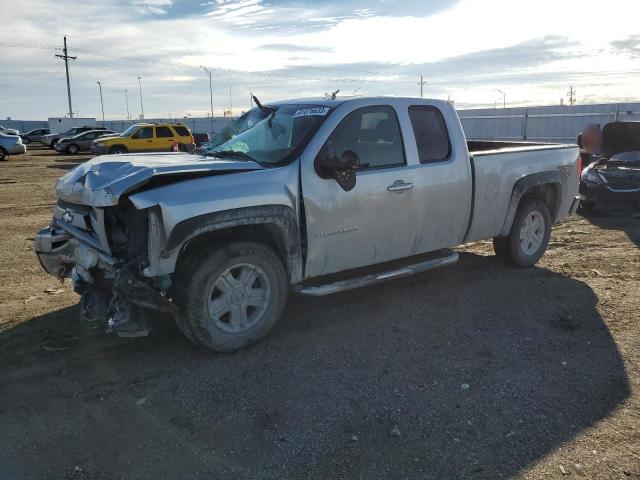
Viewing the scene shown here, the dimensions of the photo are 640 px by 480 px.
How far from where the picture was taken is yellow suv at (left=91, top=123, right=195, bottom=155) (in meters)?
26.0

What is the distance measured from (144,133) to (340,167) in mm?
24270

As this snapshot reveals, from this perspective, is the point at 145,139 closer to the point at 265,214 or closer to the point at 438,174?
the point at 438,174

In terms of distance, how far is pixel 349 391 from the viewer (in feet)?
12.5

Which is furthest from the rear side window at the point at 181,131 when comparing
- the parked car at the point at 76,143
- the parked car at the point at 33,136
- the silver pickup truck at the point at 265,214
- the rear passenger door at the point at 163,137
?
the parked car at the point at 33,136

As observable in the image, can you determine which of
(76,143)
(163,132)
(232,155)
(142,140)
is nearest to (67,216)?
(232,155)

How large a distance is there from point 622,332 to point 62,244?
4.79 m

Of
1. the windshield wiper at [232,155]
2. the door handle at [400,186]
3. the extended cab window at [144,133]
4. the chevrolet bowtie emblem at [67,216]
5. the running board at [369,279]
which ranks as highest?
the extended cab window at [144,133]

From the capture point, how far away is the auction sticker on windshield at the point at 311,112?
4820 mm

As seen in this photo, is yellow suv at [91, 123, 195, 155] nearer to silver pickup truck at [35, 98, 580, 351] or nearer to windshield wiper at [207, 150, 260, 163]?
windshield wiper at [207, 150, 260, 163]

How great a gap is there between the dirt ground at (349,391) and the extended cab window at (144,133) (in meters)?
22.0

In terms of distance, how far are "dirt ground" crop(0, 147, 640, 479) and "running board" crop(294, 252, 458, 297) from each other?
Answer: 1.24 feet

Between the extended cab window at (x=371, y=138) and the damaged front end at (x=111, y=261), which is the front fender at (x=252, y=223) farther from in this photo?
the extended cab window at (x=371, y=138)

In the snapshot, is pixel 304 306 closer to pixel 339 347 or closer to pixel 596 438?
pixel 339 347

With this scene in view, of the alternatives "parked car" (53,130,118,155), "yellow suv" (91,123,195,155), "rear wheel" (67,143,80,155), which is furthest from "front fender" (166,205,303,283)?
"rear wheel" (67,143,80,155)
